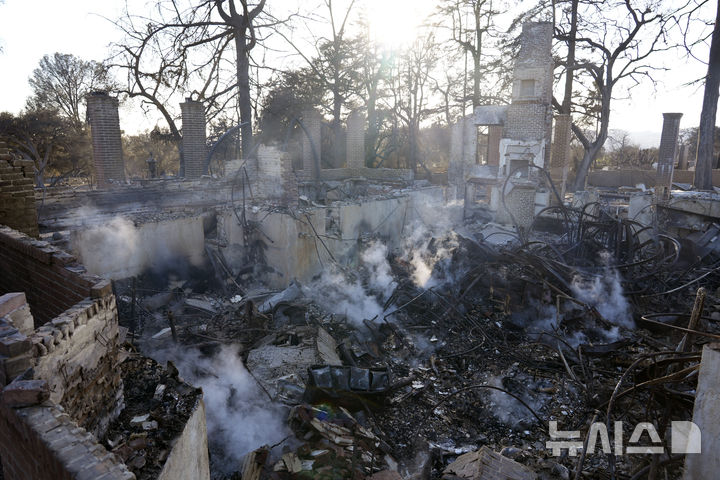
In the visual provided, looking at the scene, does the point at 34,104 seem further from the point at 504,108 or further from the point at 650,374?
the point at 650,374

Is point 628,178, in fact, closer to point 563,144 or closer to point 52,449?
point 563,144

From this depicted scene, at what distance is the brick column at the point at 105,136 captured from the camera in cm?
1215

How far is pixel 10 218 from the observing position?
6438 millimetres

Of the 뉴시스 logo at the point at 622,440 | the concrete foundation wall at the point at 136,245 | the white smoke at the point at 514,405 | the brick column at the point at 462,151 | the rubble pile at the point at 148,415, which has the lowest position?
the white smoke at the point at 514,405

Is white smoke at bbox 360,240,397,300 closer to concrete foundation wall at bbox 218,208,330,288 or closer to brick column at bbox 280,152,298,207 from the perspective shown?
concrete foundation wall at bbox 218,208,330,288

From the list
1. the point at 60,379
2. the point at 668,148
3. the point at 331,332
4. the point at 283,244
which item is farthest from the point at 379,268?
the point at 668,148

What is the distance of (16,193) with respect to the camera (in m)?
6.44

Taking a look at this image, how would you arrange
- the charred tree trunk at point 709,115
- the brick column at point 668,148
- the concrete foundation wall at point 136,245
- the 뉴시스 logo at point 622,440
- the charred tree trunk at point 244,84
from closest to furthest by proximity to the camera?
the 뉴시스 logo at point 622,440
the concrete foundation wall at point 136,245
the charred tree trunk at point 709,115
the charred tree trunk at point 244,84
the brick column at point 668,148

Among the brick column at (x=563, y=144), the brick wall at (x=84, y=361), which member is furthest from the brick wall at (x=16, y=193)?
the brick column at (x=563, y=144)

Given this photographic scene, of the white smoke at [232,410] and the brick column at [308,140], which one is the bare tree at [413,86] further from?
the white smoke at [232,410]

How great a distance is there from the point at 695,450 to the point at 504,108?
14391mm

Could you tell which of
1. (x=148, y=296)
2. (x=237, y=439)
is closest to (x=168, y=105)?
(x=148, y=296)

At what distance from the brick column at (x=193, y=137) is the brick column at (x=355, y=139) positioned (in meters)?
6.89

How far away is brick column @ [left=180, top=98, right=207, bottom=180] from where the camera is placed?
48.3 ft
